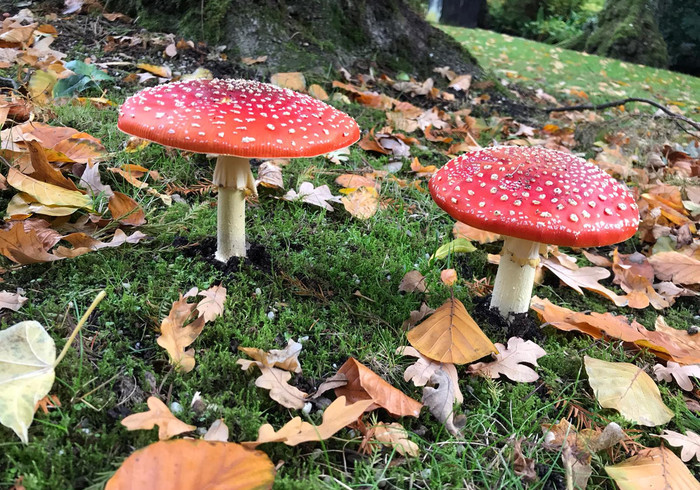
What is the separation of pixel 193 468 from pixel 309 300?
1071mm

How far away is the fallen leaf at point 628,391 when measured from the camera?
70.6 inches

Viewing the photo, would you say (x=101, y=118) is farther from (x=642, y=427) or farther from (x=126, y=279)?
(x=642, y=427)

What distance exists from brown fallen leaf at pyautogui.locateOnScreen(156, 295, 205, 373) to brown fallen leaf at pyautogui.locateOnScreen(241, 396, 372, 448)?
40cm

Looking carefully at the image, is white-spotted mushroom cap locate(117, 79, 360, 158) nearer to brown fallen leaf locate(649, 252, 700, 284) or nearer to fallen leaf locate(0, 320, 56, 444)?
fallen leaf locate(0, 320, 56, 444)

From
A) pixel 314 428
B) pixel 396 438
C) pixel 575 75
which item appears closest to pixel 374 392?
pixel 396 438

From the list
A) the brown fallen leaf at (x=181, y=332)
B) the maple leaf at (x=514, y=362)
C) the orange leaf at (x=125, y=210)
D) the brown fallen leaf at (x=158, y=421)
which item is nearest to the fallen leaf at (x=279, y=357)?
the brown fallen leaf at (x=181, y=332)

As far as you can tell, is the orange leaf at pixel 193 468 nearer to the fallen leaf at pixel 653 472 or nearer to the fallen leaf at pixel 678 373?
the fallen leaf at pixel 653 472

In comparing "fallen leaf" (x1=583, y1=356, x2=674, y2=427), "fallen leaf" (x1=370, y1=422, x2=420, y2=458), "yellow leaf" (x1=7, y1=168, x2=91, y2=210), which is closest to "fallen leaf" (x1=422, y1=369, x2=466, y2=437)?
"fallen leaf" (x1=370, y1=422, x2=420, y2=458)

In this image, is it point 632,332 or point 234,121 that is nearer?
point 234,121

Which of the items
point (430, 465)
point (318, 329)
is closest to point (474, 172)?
point (318, 329)

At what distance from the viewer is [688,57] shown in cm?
1368

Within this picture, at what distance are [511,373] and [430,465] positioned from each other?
24.1 inches

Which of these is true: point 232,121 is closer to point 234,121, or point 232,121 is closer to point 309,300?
point 234,121

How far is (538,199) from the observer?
186 centimetres
